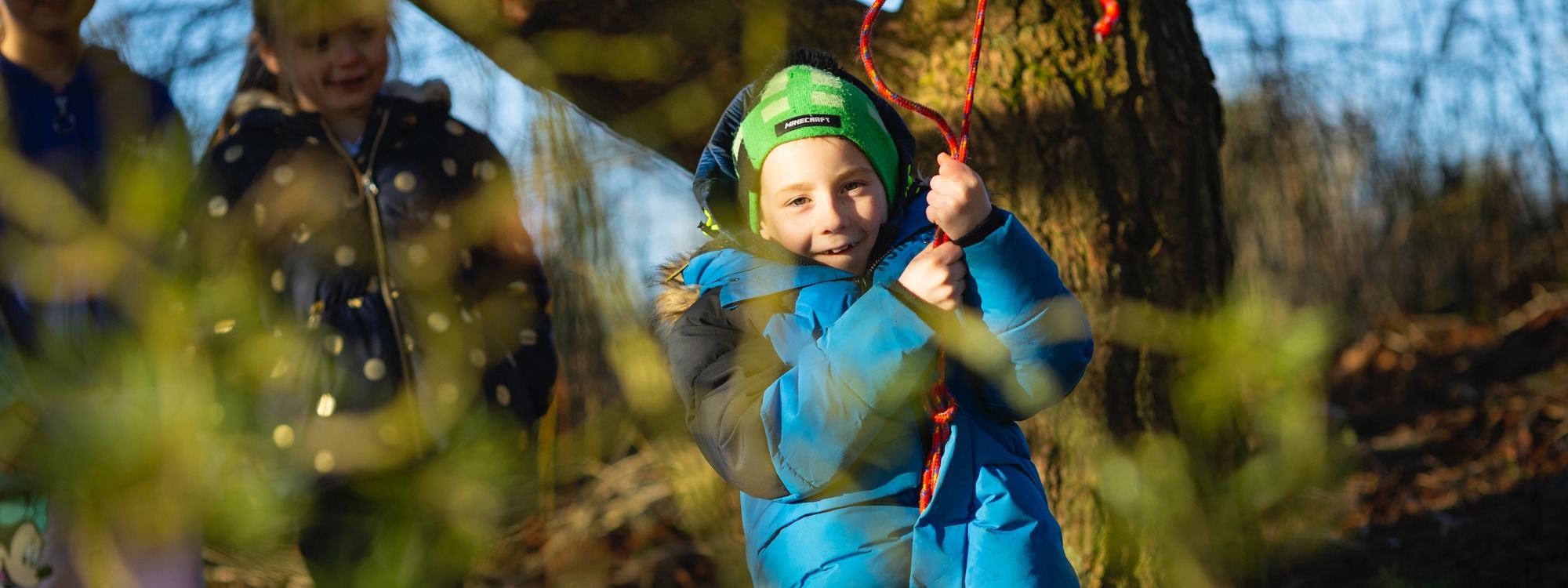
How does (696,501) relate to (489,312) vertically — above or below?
below

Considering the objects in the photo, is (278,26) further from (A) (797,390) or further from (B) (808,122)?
(A) (797,390)

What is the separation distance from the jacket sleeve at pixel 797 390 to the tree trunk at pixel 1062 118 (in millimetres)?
858

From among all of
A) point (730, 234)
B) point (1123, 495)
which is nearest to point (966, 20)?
point (730, 234)

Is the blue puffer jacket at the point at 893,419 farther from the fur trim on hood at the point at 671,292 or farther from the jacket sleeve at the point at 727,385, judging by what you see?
the fur trim on hood at the point at 671,292

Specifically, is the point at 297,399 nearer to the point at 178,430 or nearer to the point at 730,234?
the point at 730,234

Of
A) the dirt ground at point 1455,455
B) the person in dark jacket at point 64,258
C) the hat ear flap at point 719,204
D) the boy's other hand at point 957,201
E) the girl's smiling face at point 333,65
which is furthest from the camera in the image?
the dirt ground at point 1455,455

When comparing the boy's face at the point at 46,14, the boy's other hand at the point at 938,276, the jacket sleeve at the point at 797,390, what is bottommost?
the jacket sleeve at the point at 797,390

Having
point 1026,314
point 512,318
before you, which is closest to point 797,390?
point 1026,314

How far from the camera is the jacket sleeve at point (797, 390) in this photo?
1.47 m

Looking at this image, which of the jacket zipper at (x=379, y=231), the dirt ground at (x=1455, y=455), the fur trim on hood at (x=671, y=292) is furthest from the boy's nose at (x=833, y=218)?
the dirt ground at (x=1455, y=455)

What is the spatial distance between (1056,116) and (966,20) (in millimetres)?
248

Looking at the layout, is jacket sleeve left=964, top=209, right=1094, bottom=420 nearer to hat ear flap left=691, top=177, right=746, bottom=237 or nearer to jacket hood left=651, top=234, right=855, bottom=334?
jacket hood left=651, top=234, right=855, bottom=334

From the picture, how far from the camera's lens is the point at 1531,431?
4.17 m

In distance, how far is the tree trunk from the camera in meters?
2.48
